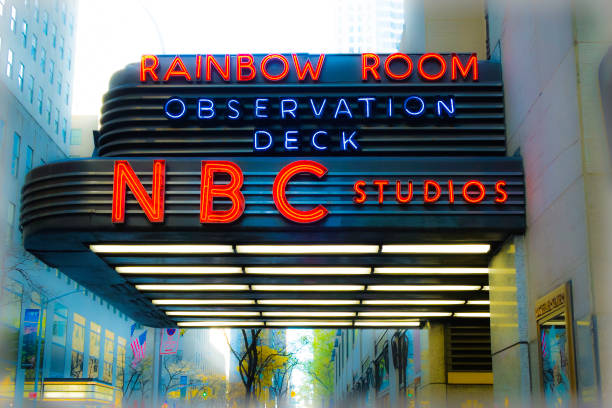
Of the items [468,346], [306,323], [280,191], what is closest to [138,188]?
[280,191]

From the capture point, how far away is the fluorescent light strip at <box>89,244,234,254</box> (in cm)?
1631

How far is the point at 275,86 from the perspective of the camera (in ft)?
55.6

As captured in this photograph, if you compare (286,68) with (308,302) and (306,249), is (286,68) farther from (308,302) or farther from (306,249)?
(308,302)

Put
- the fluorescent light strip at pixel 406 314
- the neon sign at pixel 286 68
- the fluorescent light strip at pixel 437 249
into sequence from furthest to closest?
the fluorescent light strip at pixel 406 314 < the neon sign at pixel 286 68 < the fluorescent light strip at pixel 437 249

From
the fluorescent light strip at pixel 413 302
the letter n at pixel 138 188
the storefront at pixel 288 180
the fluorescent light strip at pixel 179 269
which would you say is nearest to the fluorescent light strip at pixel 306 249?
the storefront at pixel 288 180

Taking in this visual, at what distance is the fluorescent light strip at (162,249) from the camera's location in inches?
642

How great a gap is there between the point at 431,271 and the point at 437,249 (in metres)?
2.22

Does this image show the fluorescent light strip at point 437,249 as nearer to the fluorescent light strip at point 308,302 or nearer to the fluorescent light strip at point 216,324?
the fluorescent light strip at point 308,302

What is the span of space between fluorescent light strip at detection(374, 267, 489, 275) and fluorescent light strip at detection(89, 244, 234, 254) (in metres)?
4.05

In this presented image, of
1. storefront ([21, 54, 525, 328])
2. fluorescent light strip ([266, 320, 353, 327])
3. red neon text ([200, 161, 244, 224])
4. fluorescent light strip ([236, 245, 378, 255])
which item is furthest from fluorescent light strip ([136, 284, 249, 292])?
red neon text ([200, 161, 244, 224])

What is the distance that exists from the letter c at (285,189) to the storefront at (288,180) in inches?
0.8

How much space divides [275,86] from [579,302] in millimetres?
8419

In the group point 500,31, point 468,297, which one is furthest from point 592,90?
point 468,297

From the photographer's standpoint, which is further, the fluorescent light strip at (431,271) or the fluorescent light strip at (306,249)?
the fluorescent light strip at (431,271)
